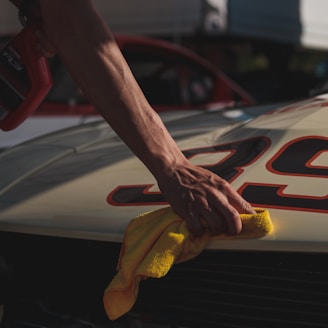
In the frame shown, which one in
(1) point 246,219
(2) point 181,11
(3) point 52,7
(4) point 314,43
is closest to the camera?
(1) point 246,219

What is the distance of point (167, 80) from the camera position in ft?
15.1

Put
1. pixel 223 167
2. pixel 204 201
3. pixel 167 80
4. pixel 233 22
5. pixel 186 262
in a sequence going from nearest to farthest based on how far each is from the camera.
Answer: pixel 204 201 → pixel 186 262 → pixel 223 167 → pixel 167 80 → pixel 233 22

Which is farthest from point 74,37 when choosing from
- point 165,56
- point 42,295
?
point 165,56

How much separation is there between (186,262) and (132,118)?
34cm

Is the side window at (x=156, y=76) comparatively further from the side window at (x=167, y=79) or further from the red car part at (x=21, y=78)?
the red car part at (x=21, y=78)

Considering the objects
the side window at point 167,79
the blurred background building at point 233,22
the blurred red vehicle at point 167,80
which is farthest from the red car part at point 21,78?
the blurred background building at point 233,22

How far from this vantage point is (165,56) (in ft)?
15.4

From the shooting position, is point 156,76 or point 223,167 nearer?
point 223,167

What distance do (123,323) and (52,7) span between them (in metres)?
0.72

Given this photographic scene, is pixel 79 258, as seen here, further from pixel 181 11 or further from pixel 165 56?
pixel 181 11

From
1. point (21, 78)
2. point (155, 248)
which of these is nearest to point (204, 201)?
point (155, 248)

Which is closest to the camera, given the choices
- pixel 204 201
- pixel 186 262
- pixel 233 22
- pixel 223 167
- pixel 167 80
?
pixel 204 201

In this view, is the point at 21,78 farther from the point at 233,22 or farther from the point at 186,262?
the point at 233,22

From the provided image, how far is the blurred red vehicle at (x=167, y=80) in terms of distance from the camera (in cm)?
399
